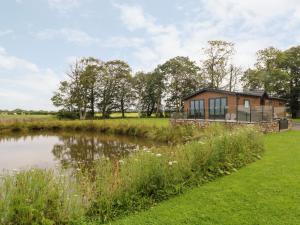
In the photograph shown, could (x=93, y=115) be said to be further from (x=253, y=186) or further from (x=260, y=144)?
(x=253, y=186)

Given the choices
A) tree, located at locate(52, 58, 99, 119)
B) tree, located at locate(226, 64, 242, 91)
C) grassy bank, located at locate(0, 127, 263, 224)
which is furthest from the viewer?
tree, located at locate(52, 58, 99, 119)

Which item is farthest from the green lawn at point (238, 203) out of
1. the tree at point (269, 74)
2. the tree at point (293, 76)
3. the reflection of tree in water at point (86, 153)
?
the tree at point (293, 76)

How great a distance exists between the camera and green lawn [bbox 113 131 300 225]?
142 inches

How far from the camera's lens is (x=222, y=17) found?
16859 millimetres

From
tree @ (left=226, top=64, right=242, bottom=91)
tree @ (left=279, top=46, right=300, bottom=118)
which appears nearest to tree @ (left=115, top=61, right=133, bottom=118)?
tree @ (left=226, top=64, right=242, bottom=91)

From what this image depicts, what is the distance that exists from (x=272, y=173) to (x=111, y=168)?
421cm

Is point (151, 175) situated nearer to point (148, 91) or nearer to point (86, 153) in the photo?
point (86, 153)

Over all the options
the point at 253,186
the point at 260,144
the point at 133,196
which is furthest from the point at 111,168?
the point at 260,144

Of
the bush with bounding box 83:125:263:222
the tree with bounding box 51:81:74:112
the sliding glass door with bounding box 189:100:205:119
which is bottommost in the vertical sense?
the bush with bounding box 83:125:263:222

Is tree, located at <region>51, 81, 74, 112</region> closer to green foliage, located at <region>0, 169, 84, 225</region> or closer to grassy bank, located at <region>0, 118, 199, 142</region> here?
grassy bank, located at <region>0, 118, 199, 142</region>

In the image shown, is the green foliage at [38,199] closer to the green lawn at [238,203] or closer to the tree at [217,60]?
the green lawn at [238,203]

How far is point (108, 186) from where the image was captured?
13.4ft

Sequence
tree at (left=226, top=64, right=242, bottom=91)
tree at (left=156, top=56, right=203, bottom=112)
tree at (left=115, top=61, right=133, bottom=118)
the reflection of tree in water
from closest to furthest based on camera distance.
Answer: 1. the reflection of tree in water
2. tree at (left=226, top=64, right=242, bottom=91)
3. tree at (left=156, top=56, right=203, bottom=112)
4. tree at (left=115, top=61, right=133, bottom=118)

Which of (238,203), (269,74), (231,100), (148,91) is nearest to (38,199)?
(238,203)
